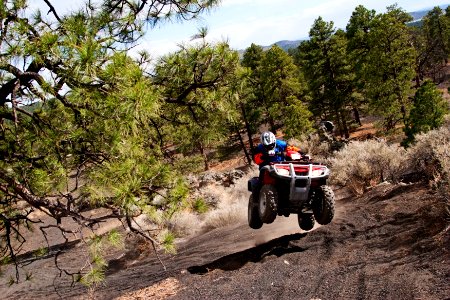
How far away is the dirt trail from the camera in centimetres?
544

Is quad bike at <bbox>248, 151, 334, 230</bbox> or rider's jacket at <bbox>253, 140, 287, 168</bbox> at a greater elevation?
rider's jacket at <bbox>253, 140, 287, 168</bbox>

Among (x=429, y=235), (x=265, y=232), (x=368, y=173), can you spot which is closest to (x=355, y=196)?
(x=368, y=173)

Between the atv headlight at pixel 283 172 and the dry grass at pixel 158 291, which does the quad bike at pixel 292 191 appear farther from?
the dry grass at pixel 158 291

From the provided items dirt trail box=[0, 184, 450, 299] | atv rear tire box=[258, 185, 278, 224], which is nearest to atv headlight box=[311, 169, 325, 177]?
atv rear tire box=[258, 185, 278, 224]

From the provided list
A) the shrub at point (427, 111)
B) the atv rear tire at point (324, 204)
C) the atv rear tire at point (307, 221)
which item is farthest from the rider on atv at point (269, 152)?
the shrub at point (427, 111)

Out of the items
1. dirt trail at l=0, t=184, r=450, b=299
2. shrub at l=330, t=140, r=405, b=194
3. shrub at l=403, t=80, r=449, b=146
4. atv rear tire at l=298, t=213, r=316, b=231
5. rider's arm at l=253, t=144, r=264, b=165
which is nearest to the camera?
dirt trail at l=0, t=184, r=450, b=299

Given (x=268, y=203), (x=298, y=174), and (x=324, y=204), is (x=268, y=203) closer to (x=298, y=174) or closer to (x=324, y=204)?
(x=298, y=174)

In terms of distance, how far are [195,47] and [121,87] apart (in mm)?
1551

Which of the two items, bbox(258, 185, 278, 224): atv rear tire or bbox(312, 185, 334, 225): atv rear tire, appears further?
bbox(312, 185, 334, 225): atv rear tire

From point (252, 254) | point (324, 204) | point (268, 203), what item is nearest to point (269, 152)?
point (268, 203)

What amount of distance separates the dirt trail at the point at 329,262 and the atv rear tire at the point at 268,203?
0.92m

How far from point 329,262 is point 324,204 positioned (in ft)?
3.10

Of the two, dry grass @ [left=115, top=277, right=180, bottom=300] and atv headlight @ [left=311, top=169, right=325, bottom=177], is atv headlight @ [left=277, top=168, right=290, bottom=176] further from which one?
dry grass @ [left=115, top=277, right=180, bottom=300]

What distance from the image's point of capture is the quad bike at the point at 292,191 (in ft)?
21.2
